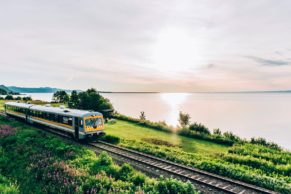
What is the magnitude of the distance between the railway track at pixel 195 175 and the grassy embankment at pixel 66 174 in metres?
2.14

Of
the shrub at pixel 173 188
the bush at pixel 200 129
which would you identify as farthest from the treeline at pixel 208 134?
the shrub at pixel 173 188

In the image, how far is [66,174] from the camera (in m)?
13.2

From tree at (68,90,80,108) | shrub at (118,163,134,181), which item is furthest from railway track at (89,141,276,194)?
tree at (68,90,80,108)

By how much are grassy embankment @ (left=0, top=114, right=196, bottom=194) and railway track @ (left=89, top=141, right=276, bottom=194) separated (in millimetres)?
2144

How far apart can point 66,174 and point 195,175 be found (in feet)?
28.0

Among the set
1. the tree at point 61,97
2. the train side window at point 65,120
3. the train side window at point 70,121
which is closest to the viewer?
the train side window at point 70,121

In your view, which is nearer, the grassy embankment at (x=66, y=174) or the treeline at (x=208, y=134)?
the grassy embankment at (x=66, y=174)

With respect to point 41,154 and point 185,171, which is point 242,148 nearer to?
point 185,171

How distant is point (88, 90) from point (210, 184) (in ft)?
120

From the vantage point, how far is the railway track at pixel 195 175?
13539 mm

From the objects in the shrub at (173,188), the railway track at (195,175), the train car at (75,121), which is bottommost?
the railway track at (195,175)

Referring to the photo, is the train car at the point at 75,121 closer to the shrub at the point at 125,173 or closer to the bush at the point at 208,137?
the shrub at the point at 125,173

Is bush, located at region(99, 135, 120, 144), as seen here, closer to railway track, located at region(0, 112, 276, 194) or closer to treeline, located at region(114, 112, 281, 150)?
railway track, located at region(0, 112, 276, 194)

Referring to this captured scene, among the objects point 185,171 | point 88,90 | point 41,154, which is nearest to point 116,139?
point 41,154
